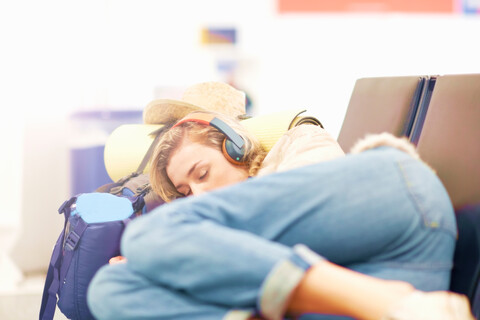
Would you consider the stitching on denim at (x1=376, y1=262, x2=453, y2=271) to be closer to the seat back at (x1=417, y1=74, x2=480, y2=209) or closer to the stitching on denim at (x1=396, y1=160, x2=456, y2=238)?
the stitching on denim at (x1=396, y1=160, x2=456, y2=238)

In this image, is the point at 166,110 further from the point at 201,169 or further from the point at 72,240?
the point at 72,240

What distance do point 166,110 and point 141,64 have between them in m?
1.83

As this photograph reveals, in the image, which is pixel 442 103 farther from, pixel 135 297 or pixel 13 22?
pixel 13 22

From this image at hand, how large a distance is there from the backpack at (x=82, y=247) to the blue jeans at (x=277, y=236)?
37 centimetres

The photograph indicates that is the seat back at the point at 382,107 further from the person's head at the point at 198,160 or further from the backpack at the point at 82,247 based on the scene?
the backpack at the point at 82,247

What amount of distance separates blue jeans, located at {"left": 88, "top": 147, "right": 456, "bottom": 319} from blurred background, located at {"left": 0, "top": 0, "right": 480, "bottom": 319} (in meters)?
1.61

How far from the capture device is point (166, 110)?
5.20ft

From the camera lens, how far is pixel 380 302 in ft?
2.18

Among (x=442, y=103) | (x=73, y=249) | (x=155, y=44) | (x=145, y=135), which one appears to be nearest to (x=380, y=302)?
(x=442, y=103)

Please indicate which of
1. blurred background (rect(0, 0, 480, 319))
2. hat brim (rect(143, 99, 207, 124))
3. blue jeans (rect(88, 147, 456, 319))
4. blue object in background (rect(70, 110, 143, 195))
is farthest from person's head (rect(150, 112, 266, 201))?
blue object in background (rect(70, 110, 143, 195))

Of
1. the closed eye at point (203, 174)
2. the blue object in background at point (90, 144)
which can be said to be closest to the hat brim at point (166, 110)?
the closed eye at point (203, 174)

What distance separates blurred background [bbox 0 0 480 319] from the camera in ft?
8.52

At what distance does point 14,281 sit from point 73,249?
5.14 ft

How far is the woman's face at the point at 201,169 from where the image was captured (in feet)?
3.97
